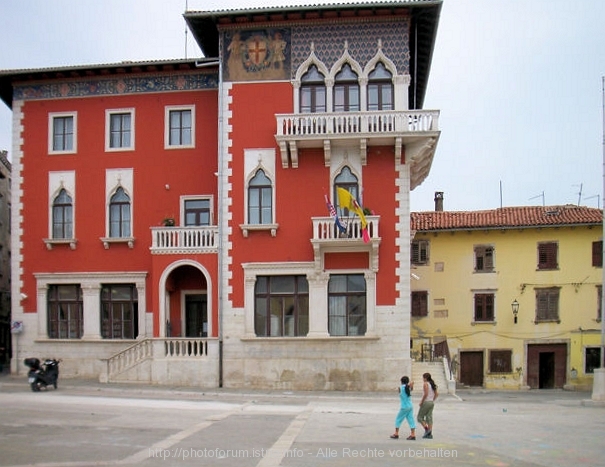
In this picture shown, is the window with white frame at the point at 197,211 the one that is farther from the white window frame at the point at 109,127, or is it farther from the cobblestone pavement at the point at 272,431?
the cobblestone pavement at the point at 272,431

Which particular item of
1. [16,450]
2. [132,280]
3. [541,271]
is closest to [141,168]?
[132,280]

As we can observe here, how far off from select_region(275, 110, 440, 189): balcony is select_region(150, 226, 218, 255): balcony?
4281mm

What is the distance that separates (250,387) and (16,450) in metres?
15.1

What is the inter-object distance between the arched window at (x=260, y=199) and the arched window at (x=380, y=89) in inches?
195

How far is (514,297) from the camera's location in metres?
41.9

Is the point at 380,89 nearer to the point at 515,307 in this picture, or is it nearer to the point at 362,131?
the point at 362,131

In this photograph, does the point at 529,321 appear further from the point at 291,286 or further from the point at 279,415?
the point at 279,415

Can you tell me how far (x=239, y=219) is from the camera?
98.1 ft

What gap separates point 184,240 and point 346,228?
6.40 m

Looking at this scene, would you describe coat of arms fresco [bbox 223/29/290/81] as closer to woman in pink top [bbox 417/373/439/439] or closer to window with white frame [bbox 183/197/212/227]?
window with white frame [bbox 183/197/212/227]

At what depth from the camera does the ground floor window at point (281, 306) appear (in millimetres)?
29594

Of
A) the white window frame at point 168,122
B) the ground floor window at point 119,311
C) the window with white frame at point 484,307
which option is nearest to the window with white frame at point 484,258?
the window with white frame at point 484,307

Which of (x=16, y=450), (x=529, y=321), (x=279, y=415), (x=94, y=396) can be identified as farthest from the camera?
(x=529, y=321)

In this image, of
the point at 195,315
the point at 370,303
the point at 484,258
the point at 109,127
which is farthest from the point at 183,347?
the point at 484,258
